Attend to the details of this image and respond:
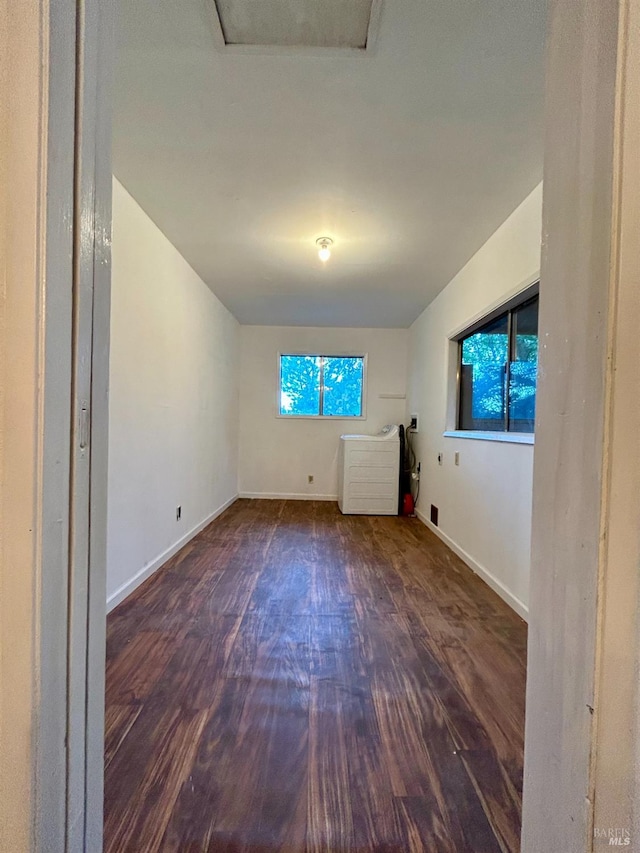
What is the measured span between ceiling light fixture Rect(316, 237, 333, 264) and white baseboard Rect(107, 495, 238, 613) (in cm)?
242

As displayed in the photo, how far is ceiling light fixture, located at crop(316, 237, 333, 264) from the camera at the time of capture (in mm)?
2604

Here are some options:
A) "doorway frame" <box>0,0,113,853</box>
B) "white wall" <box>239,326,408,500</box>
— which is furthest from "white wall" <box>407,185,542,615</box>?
"doorway frame" <box>0,0,113,853</box>

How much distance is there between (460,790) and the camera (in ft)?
3.39

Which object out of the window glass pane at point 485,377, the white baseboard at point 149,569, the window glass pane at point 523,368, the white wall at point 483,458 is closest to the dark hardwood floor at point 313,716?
the white baseboard at point 149,569

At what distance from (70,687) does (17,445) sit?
0.36 metres

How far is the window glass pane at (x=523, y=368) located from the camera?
221 cm

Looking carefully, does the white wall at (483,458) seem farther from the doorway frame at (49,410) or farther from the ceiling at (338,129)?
the doorway frame at (49,410)

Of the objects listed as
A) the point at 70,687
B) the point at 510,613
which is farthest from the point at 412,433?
the point at 70,687

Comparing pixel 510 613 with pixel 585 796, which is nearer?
pixel 585 796

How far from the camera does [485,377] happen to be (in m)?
2.94

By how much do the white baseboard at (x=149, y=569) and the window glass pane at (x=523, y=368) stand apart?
2481mm

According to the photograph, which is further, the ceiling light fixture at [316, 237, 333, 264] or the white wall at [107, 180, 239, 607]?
the ceiling light fixture at [316, 237, 333, 264]

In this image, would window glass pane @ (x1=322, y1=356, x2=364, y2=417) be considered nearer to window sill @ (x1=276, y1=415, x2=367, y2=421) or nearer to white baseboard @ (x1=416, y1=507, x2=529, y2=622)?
window sill @ (x1=276, y1=415, x2=367, y2=421)

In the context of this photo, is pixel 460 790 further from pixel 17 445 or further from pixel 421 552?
pixel 421 552
